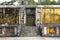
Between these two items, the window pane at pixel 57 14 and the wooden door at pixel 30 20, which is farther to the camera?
the wooden door at pixel 30 20

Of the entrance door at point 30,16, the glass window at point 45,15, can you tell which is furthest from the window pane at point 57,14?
the entrance door at point 30,16

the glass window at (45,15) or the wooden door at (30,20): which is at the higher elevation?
the glass window at (45,15)

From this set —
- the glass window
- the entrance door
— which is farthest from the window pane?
the entrance door

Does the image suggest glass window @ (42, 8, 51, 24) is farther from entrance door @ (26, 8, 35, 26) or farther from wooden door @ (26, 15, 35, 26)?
wooden door @ (26, 15, 35, 26)

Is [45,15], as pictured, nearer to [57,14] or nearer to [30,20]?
[57,14]

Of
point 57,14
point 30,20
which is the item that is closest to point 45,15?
point 57,14

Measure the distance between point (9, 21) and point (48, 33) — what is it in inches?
197

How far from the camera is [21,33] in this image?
20.7 m

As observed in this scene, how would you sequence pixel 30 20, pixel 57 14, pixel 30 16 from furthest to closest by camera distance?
pixel 30 16 < pixel 30 20 < pixel 57 14

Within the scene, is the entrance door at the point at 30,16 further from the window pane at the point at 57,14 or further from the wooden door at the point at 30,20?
the window pane at the point at 57,14

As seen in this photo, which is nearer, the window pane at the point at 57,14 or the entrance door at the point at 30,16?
the window pane at the point at 57,14

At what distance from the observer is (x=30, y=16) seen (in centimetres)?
2478

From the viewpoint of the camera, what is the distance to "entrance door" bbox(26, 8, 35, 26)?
24.2 meters

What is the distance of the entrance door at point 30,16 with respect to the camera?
2419 cm
